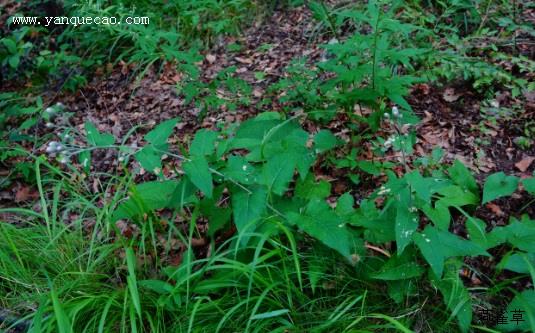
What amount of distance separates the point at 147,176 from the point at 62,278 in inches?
Result: 43.2

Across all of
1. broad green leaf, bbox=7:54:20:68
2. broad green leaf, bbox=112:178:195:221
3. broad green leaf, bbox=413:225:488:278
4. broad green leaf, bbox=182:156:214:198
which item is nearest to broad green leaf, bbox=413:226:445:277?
broad green leaf, bbox=413:225:488:278

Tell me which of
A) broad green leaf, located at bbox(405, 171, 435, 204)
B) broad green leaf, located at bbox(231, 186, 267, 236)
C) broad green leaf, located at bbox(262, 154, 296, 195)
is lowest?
broad green leaf, located at bbox(231, 186, 267, 236)

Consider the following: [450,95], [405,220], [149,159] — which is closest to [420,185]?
[405,220]

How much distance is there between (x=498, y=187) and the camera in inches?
75.8

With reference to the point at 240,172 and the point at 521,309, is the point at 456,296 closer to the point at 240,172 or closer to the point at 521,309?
the point at 521,309

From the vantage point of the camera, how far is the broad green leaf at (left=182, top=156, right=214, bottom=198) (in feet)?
5.28

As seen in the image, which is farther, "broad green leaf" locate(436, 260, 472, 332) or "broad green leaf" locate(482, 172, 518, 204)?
"broad green leaf" locate(482, 172, 518, 204)

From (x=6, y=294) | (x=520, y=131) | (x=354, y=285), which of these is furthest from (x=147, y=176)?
(x=520, y=131)

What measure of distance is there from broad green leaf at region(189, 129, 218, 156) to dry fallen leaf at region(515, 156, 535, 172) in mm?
1818

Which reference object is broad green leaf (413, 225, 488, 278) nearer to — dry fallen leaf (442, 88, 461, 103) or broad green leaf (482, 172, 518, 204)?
broad green leaf (482, 172, 518, 204)

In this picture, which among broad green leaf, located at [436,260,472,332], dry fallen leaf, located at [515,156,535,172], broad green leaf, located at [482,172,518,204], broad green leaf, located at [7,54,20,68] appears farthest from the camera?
broad green leaf, located at [7,54,20,68]

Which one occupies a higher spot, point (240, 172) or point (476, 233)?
point (240, 172)

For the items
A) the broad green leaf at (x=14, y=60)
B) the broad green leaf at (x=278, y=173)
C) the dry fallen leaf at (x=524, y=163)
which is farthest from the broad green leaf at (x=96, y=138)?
the broad green leaf at (x=14, y=60)

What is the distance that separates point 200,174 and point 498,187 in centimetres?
134
